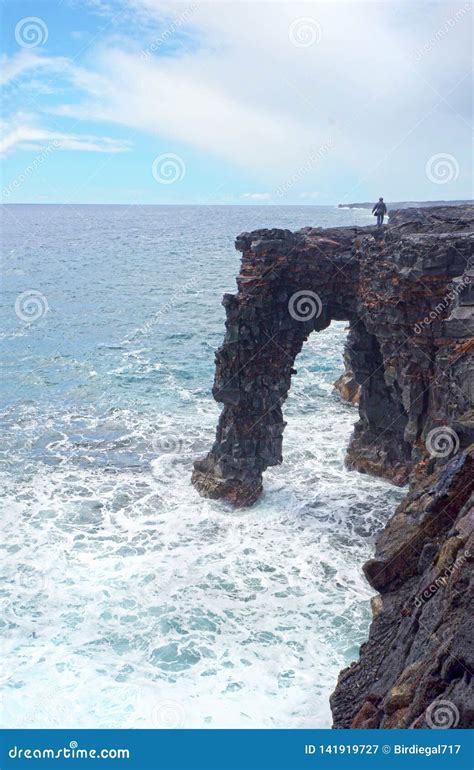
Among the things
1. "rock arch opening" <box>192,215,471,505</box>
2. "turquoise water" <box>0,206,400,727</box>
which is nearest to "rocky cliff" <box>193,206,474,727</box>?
"rock arch opening" <box>192,215,471,505</box>

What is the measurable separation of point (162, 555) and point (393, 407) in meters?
13.1

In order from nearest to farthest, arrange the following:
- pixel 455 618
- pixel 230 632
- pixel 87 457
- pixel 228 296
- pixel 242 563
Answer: pixel 455 618
pixel 230 632
pixel 242 563
pixel 228 296
pixel 87 457

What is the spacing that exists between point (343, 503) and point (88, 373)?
82.6ft

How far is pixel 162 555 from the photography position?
23.7 m

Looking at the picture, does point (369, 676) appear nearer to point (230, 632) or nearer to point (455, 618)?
point (455, 618)

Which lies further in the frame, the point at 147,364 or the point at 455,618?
the point at 147,364

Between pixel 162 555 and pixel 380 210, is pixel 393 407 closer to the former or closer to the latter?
pixel 380 210

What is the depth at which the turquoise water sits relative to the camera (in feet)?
56.0

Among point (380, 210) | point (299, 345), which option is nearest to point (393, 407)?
point (299, 345)

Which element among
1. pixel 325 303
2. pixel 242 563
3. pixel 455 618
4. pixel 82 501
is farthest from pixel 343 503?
pixel 455 618

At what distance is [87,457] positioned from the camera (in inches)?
1278

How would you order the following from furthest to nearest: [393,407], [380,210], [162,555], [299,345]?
[380,210] → [393,407] → [299,345] → [162,555]

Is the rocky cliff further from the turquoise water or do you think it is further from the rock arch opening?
the turquoise water

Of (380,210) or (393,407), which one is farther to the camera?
(380,210)
